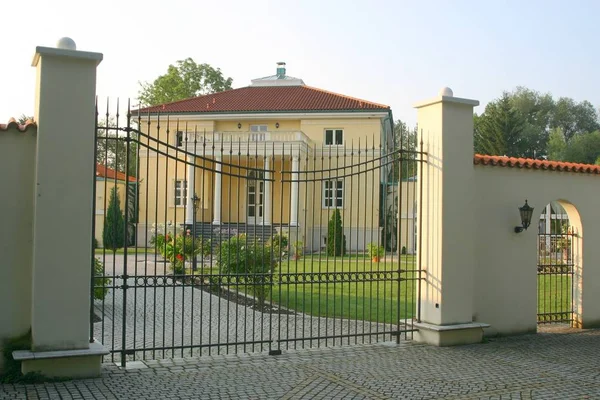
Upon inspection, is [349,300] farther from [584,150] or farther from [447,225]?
[584,150]

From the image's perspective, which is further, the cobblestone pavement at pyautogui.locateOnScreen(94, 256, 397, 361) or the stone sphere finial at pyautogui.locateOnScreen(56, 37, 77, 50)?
the cobblestone pavement at pyautogui.locateOnScreen(94, 256, 397, 361)

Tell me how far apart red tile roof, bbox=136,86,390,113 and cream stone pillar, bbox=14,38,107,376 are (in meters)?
26.9

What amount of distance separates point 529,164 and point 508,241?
134 cm

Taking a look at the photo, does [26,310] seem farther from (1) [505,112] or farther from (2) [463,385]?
(1) [505,112]

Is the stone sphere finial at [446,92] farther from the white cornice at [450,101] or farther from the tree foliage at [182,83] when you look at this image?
the tree foliage at [182,83]

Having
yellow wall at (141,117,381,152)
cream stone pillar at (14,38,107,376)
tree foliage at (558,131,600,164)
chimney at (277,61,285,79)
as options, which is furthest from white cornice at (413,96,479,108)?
tree foliage at (558,131,600,164)

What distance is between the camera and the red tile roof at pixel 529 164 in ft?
31.6

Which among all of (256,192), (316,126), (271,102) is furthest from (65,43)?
(271,102)

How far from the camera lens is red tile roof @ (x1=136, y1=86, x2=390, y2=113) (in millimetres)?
34875

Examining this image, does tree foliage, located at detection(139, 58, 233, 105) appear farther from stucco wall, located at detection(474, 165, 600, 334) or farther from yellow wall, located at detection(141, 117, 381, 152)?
stucco wall, located at detection(474, 165, 600, 334)

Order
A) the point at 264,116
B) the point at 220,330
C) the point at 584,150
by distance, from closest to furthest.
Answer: the point at 220,330 → the point at 264,116 → the point at 584,150

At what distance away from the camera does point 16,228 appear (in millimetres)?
6645

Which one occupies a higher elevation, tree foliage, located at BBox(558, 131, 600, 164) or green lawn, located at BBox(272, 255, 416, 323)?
tree foliage, located at BBox(558, 131, 600, 164)

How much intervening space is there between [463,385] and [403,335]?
2.87 m
